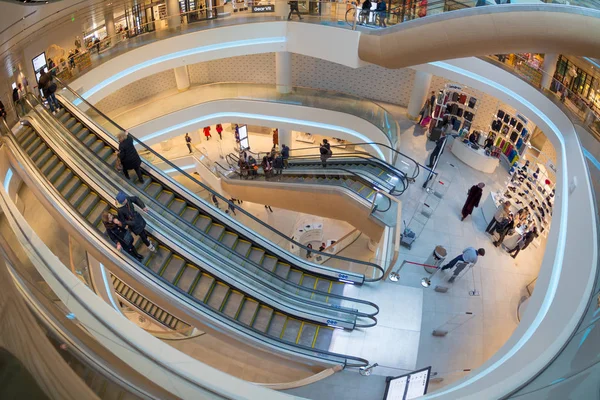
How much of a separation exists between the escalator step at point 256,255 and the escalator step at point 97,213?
3052 millimetres

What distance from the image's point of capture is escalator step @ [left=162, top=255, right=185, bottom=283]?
7637 mm

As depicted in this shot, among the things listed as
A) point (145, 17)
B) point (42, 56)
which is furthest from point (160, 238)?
point (145, 17)

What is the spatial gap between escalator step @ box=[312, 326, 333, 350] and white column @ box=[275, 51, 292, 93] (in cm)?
1149

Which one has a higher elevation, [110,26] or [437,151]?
[110,26]

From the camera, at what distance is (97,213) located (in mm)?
7934

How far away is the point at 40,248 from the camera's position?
4.49 metres

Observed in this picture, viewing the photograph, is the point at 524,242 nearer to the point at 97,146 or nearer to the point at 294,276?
the point at 294,276

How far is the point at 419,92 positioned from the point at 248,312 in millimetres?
11226

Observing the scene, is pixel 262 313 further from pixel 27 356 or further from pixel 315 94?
pixel 315 94

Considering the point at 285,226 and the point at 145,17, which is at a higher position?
the point at 145,17

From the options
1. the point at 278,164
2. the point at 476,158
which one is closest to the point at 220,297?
the point at 278,164

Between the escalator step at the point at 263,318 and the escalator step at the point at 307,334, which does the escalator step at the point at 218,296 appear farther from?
the escalator step at the point at 307,334

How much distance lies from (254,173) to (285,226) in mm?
3943

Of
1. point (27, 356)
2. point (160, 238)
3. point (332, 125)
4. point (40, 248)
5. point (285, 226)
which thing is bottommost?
point (285, 226)
